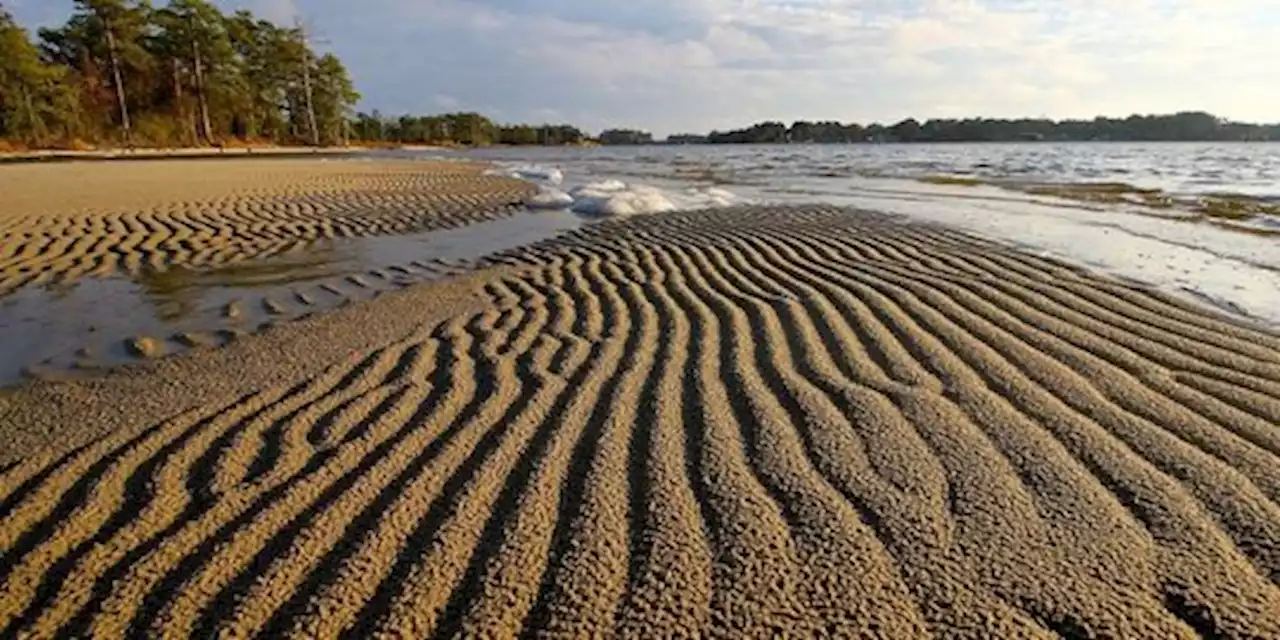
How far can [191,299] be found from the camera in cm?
588

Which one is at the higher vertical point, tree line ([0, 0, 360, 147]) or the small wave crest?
tree line ([0, 0, 360, 147])

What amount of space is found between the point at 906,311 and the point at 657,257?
3.09 meters

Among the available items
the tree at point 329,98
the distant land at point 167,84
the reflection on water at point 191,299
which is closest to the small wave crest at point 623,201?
the reflection on water at point 191,299

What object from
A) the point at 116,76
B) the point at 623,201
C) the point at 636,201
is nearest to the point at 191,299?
the point at 623,201

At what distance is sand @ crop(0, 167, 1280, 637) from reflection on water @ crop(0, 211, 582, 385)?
0.74 m

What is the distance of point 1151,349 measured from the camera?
3953 millimetres

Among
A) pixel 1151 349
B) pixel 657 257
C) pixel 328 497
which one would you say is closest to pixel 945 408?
pixel 1151 349

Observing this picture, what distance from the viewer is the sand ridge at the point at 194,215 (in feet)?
25.1

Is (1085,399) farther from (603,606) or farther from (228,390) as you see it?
(228,390)

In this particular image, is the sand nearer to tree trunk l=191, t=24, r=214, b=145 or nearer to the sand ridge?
the sand ridge

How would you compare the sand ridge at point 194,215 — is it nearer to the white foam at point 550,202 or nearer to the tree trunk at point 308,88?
the white foam at point 550,202

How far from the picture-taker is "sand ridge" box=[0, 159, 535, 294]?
25.1ft

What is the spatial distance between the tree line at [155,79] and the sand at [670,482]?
4713 centimetres

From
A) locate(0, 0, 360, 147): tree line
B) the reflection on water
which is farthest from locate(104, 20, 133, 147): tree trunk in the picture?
the reflection on water
